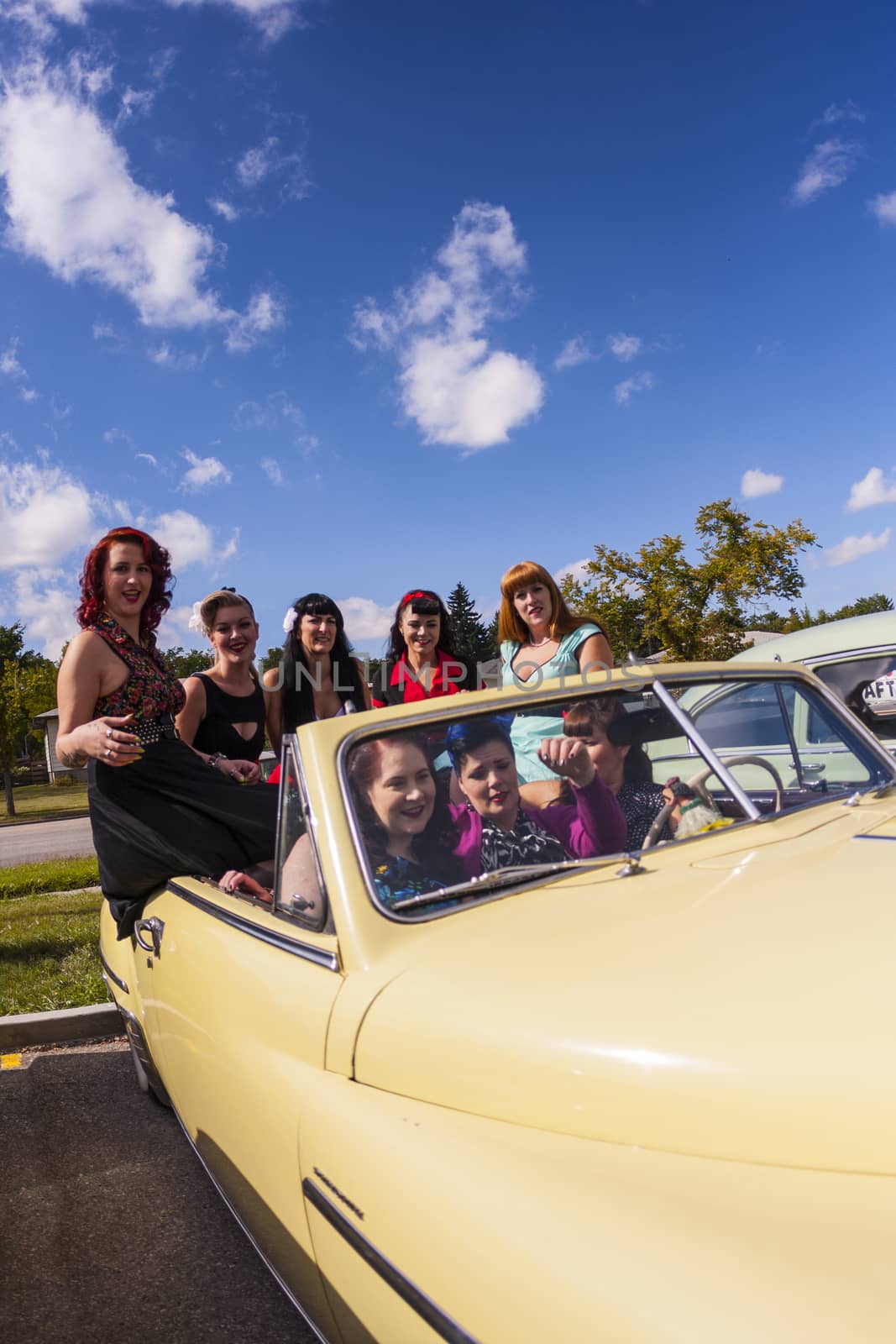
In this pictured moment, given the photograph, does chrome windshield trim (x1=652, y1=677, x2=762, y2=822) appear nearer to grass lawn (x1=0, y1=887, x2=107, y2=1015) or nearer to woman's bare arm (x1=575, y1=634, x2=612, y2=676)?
woman's bare arm (x1=575, y1=634, x2=612, y2=676)

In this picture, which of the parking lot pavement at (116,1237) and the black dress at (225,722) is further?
the black dress at (225,722)

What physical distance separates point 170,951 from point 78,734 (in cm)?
85

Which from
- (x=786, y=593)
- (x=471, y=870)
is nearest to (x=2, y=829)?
(x=786, y=593)

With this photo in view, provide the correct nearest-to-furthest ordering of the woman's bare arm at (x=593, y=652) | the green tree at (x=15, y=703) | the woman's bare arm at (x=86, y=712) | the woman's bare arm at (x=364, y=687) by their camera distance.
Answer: the woman's bare arm at (x=86, y=712)
the woman's bare arm at (x=593, y=652)
the woman's bare arm at (x=364, y=687)
the green tree at (x=15, y=703)

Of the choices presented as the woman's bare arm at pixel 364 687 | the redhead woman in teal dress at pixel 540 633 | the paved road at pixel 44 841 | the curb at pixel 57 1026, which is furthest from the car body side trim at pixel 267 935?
the paved road at pixel 44 841

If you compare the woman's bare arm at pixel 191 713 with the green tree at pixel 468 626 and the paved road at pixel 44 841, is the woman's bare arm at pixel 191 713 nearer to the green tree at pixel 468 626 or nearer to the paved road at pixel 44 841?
the paved road at pixel 44 841

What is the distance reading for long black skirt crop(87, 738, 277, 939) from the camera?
3170 mm

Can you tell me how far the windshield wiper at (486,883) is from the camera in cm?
191

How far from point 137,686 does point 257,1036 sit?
1.82m

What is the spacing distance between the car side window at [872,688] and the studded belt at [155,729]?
3453mm

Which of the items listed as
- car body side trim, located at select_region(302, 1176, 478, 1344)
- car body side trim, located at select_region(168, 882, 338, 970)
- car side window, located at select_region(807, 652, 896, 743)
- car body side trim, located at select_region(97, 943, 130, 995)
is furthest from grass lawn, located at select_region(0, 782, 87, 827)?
car body side trim, located at select_region(302, 1176, 478, 1344)

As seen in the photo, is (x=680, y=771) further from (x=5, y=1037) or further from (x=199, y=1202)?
(x=5, y=1037)

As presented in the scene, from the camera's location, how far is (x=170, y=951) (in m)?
2.70

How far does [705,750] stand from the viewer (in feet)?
7.58
